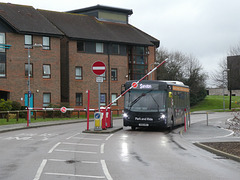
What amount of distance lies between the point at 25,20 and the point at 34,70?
18.1 ft

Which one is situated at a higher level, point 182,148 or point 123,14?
point 123,14

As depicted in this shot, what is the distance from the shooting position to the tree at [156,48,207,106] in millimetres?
79125

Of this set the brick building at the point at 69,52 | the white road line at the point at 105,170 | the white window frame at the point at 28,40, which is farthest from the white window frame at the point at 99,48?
the white road line at the point at 105,170

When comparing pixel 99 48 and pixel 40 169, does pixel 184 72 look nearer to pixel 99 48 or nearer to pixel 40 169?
pixel 99 48

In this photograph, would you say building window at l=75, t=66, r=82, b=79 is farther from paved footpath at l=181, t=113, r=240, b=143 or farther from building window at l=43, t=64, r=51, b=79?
paved footpath at l=181, t=113, r=240, b=143

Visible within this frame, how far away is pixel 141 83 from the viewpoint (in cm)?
2311

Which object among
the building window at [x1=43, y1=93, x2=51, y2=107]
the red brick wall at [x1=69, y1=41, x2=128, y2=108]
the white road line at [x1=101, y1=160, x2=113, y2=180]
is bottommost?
the white road line at [x1=101, y1=160, x2=113, y2=180]

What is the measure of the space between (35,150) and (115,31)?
1632 inches

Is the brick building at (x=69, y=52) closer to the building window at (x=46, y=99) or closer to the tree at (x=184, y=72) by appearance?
the building window at (x=46, y=99)

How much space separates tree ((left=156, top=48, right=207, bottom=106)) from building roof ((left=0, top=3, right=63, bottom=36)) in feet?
116

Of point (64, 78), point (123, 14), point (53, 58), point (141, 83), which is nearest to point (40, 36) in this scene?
point (53, 58)

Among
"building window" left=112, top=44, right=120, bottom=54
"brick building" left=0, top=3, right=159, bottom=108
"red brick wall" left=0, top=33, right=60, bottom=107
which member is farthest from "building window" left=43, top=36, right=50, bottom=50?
"building window" left=112, top=44, right=120, bottom=54

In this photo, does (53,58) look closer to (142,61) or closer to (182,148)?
(142,61)

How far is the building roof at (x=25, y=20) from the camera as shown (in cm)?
4306
